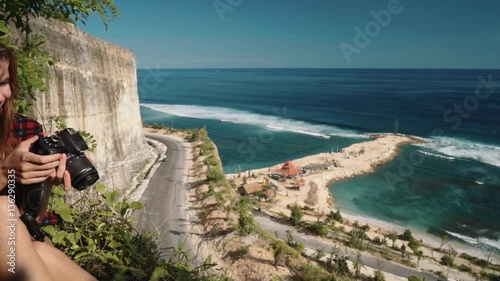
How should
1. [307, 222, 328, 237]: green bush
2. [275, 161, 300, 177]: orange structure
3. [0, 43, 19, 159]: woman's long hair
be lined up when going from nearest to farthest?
1. [0, 43, 19, 159]: woman's long hair
2. [307, 222, 328, 237]: green bush
3. [275, 161, 300, 177]: orange structure

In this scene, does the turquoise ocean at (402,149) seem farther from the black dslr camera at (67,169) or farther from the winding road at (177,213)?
the black dslr camera at (67,169)

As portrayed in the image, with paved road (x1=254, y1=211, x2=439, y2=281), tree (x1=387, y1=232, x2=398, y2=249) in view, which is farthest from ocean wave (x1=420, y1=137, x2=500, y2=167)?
paved road (x1=254, y1=211, x2=439, y2=281)

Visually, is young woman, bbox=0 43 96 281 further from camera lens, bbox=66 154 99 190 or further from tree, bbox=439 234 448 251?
tree, bbox=439 234 448 251

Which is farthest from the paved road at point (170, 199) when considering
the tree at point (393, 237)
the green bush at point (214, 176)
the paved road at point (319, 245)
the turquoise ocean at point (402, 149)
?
the turquoise ocean at point (402, 149)

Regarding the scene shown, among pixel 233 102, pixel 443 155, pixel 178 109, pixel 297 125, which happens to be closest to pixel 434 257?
pixel 443 155

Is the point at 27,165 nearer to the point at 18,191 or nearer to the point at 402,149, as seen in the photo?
the point at 18,191

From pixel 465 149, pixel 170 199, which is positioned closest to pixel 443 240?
pixel 170 199

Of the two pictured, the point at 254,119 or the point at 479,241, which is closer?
the point at 479,241
